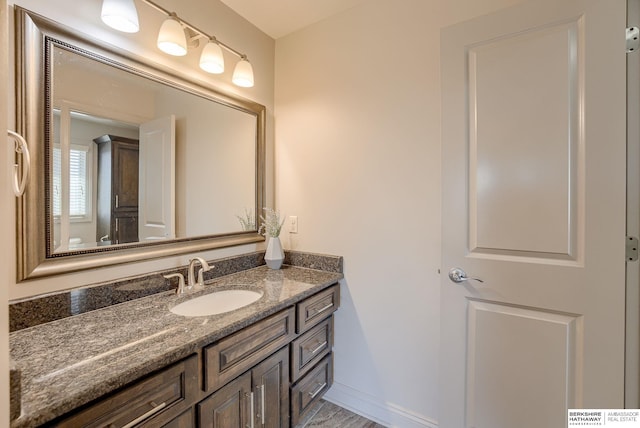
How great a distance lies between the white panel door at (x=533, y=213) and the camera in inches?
41.7

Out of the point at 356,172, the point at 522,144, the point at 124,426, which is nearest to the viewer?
the point at 124,426

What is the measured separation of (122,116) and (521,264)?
181cm

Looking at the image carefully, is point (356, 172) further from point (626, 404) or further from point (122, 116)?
point (626, 404)

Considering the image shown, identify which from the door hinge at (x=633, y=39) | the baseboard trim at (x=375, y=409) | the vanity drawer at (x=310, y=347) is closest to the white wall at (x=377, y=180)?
the baseboard trim at (x=375, y=409)

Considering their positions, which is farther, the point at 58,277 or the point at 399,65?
the point at 399,65

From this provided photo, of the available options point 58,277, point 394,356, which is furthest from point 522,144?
point 58,277

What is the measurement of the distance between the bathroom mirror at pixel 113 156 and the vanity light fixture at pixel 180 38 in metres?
0.11

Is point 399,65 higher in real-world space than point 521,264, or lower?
higher

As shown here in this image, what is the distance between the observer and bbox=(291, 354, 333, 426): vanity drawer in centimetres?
140

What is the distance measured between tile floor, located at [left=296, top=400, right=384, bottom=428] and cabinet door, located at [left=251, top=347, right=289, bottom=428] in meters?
0.42

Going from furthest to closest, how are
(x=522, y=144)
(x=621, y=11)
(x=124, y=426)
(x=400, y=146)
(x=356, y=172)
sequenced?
(x=356, y=172)
(x=400, y=146)
(x=522, y=144)
(x=621, y=11)
(x=124, y=426)

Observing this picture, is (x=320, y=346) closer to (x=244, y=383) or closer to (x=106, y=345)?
(x=244, y=383)

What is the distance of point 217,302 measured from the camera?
146 centimetres

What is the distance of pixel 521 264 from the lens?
120 centimetres
